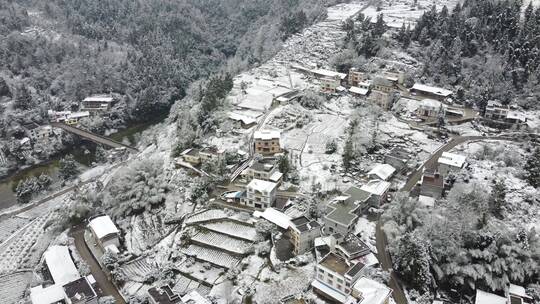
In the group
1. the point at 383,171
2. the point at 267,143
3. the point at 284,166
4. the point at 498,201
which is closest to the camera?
the point at 498,201

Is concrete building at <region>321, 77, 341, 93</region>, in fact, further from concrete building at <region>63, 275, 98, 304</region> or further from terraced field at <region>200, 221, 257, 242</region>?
concrete building at <region>63, 275, 98, 304</region>

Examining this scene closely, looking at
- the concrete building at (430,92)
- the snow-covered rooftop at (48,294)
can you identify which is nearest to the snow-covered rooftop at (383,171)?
the concrete building at (430,92)

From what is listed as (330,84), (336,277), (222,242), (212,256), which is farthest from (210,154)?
(330,84)

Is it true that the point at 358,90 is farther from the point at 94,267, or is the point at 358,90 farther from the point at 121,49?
the point at 121,49

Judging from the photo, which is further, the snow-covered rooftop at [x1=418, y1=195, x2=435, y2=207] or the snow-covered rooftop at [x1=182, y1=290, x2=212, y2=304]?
the snow-covered rooftop at [x1=418, y1=195, x2=435, y2=207]

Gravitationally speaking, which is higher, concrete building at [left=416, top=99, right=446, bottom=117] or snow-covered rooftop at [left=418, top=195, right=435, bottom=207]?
concrete building at [left=416, top=99, right=446, bottom=117]

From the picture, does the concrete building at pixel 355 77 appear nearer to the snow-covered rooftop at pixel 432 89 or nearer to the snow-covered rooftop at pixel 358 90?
the snow-covered rooftop at pixel 358 90

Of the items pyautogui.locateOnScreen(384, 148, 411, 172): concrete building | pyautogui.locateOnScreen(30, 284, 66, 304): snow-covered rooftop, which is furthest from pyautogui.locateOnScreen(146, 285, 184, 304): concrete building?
pyautogui.locateOnScreen(384, 148, 411, 172): concrete building
